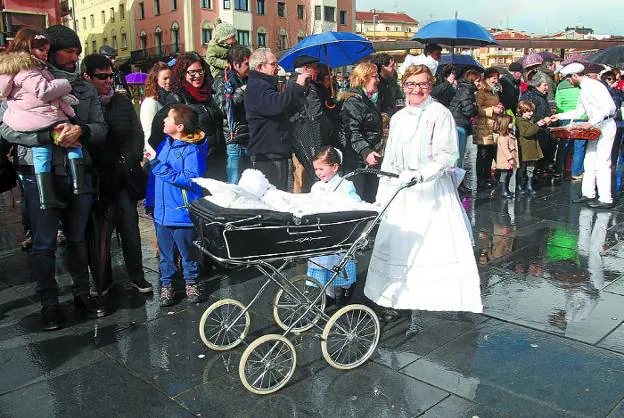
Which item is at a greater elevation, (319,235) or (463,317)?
(319,235)

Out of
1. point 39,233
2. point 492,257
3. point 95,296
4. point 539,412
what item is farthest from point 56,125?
point 492,257

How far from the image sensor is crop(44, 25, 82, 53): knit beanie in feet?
14.0

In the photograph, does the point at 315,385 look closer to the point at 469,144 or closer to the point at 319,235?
the point at 319,235

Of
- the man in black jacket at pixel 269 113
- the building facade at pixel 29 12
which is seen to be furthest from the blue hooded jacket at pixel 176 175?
the building facade at pixel 29 12

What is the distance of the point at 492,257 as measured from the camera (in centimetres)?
600

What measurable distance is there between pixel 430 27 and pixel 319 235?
6.91 m

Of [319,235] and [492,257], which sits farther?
[492,257]

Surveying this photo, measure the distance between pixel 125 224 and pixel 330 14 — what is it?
198ft

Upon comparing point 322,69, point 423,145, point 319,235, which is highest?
point 322,69

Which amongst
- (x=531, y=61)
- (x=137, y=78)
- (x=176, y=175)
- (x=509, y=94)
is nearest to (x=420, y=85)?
(x=176, y=175)

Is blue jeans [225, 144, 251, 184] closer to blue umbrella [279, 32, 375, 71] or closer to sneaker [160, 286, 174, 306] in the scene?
blue umbrella [279, 32, 375, 71]

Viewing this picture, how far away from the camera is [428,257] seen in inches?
164

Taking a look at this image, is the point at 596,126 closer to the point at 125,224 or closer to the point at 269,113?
the point at 269,113

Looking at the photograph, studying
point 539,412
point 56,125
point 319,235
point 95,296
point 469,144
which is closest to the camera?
point 539,412
